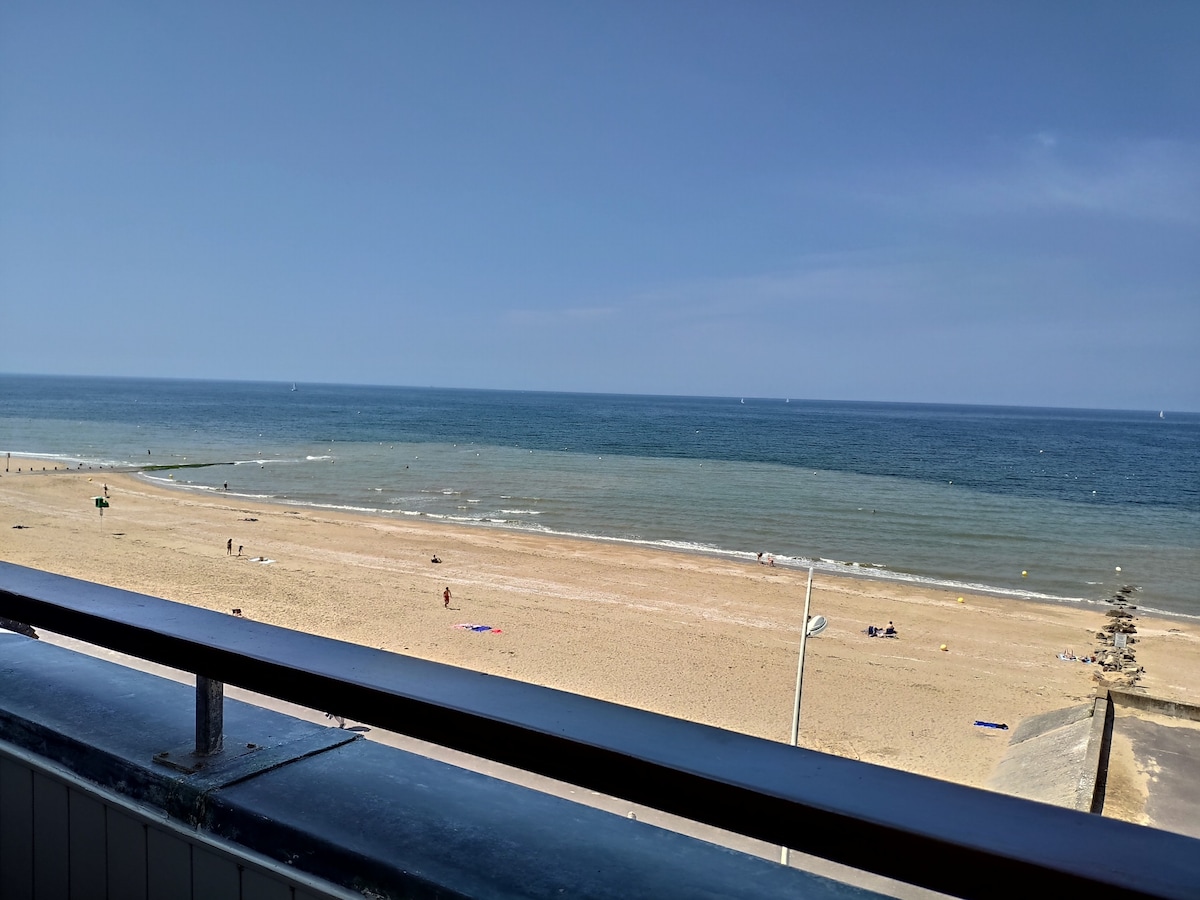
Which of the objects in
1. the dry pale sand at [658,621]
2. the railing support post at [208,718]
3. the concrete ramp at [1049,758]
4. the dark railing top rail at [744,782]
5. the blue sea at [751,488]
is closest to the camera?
the dark railing top rail at [744,782]

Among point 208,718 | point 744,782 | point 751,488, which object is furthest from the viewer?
point 751,488

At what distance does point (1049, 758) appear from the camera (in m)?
11.9

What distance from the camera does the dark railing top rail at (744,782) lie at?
0.67 m

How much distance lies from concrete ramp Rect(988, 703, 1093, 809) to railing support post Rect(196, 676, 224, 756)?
34.0 feet

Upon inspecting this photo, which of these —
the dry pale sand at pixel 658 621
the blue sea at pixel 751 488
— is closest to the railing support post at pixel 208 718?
the dry pale sand at pixel 658 621

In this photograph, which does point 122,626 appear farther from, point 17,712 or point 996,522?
point 996,522

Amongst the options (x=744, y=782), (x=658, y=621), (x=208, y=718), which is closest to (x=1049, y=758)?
(x=658, y=621)

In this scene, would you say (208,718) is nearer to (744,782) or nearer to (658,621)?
(744,782)

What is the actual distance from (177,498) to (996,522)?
115 ft

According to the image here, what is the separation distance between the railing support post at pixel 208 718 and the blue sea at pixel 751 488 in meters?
26.5

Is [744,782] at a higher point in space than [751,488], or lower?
higher

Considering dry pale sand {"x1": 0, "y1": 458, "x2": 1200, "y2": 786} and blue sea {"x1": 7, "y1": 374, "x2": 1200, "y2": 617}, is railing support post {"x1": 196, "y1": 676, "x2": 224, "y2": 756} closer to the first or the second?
dry pale sand {"x1": 0, "y1": 458, "x2": 1200, "y2": 786}

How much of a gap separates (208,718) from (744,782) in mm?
928

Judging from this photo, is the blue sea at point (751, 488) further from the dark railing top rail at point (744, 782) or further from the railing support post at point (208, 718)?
the dark railing top rail at point (744, 782)
